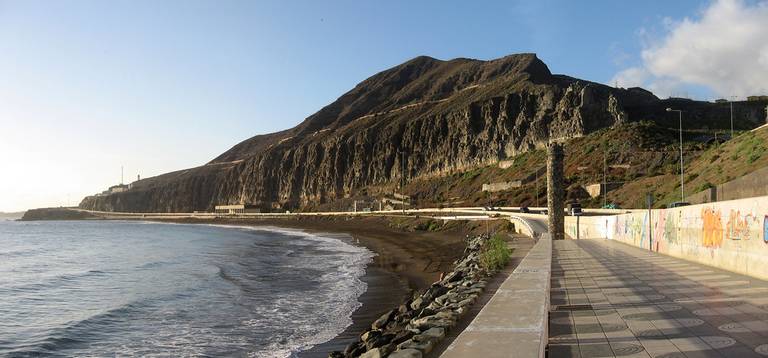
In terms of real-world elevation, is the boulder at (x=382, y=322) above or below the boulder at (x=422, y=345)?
below

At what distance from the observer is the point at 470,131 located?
131 metres

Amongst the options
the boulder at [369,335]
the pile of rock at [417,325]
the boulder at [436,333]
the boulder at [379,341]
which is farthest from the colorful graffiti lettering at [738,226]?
the boulder at [369,335]

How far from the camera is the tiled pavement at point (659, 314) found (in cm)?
780

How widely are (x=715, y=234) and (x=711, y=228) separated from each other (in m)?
0.33

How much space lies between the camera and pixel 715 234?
17406 millimetres

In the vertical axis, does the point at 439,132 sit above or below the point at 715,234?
above

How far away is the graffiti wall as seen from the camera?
14.1 m

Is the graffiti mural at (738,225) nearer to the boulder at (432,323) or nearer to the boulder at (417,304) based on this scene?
the boulder at (432,323)

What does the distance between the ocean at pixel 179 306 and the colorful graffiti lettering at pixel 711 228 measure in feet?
36.1

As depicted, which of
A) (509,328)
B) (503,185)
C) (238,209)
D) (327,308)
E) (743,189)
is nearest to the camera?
(509,328)

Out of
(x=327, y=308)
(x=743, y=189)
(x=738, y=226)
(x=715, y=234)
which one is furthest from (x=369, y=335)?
(x=743, y=189)

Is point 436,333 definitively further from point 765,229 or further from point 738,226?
point 738,226

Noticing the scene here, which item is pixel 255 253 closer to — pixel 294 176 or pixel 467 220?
pixel 467 220

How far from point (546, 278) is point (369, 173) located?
137910 mm
